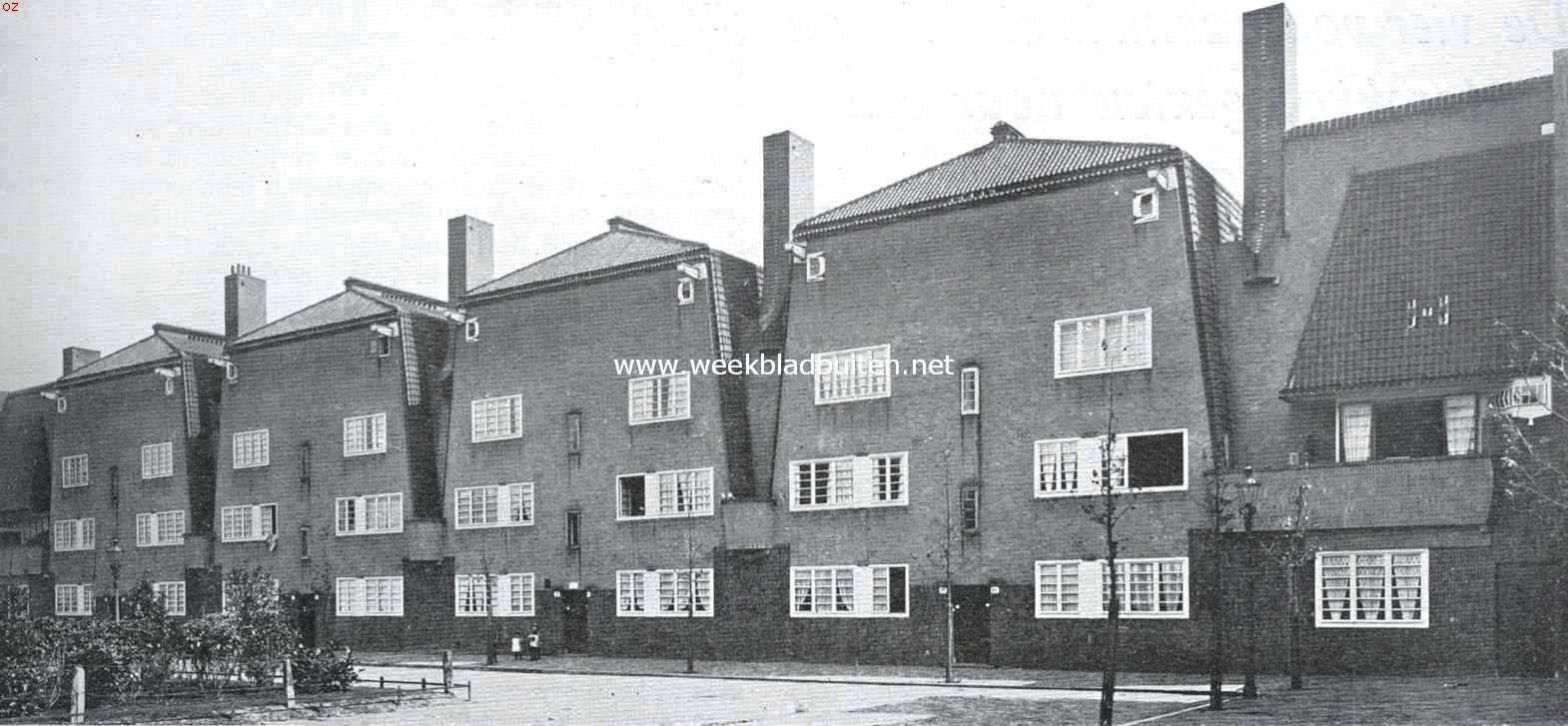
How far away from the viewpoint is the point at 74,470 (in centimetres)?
5912

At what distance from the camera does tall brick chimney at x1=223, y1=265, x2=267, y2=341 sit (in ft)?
190

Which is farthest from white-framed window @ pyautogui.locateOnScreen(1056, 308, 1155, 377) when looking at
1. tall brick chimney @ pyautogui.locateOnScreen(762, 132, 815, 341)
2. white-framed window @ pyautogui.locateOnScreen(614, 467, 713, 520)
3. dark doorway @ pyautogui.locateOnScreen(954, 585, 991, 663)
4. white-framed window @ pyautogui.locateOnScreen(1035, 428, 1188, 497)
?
white-framed window @ pyautogui.locateOnScreen(614, 467, 713, 520)

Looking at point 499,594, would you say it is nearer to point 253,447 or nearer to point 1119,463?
point 253,447

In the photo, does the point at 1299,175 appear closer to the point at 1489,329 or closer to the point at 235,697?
the point at 1489,329

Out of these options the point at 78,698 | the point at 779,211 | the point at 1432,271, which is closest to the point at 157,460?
the point at 779,211

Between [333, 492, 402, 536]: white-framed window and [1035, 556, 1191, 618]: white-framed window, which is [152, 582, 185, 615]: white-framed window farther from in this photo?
[1035, 556, 1191, 618]: white-framed window

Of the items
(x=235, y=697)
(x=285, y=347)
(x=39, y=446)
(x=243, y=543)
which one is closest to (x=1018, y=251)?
(x=235, y=697)

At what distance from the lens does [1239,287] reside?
33.9m

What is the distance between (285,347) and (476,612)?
1370cm

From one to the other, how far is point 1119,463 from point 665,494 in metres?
14.3

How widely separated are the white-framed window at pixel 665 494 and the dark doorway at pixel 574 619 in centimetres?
305

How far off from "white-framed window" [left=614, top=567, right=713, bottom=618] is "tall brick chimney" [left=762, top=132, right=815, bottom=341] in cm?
760

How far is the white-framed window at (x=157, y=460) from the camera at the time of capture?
56.0 m

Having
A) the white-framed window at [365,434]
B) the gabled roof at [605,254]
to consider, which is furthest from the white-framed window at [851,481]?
the white-framed window at [365,434]
